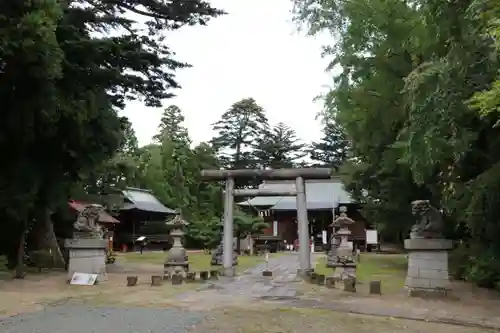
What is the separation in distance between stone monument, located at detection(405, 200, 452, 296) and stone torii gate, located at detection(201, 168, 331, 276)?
485 cm

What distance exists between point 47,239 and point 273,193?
302 inches

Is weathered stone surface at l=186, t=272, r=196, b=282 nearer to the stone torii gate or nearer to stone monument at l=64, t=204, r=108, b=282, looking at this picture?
the stone torii gate

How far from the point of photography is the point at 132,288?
11.4 m

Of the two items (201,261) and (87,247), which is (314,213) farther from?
(87,247)

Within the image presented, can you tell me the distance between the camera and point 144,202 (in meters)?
35.6

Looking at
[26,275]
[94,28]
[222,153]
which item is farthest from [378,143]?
[222,153]

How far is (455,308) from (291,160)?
1681 inches

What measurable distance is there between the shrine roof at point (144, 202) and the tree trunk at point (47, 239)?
49.7 ft

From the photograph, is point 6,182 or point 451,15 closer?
point 451,15

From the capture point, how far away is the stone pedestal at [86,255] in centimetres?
1262

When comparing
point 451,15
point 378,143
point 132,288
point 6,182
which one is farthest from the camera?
point 378,143

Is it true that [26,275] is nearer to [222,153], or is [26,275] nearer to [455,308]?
[455,308]

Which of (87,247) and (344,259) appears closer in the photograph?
(87,247)

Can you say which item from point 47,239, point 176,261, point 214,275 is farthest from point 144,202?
point 176,261
